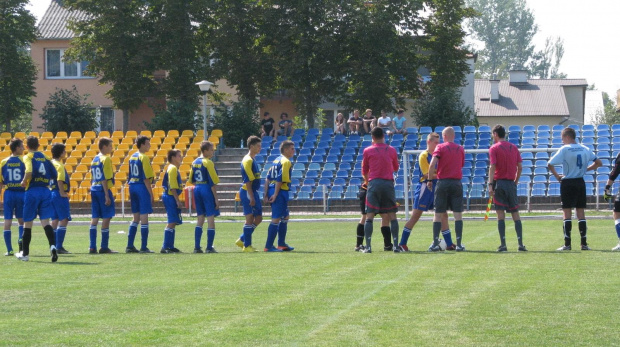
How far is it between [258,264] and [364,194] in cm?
342

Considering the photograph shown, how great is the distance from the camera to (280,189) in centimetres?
1630

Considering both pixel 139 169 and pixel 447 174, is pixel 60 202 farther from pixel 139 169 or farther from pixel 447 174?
pixel 447 174

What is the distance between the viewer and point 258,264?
1363cm

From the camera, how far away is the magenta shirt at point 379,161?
15.0 metres

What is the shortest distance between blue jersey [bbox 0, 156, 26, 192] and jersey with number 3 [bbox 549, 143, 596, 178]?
27.8ft

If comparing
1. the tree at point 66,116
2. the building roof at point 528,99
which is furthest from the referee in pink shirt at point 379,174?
the building roof at point 528,99

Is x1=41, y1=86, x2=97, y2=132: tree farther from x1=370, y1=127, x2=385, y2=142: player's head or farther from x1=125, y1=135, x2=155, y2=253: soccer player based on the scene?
x1=370, y1=127, x2=385, y2=142: player's head

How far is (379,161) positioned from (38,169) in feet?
17.5

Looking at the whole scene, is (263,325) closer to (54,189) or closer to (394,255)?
(394,255)

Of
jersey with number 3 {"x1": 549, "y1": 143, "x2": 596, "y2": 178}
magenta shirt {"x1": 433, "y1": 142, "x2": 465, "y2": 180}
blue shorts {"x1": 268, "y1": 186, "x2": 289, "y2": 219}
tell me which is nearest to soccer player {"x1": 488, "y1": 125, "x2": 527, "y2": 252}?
magenta shirt {"x1": 433, "y1": 142, "x2": 465, "y2": 180}

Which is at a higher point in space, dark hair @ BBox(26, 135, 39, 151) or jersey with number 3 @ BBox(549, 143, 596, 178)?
dark hair @ BBox(26, 135, 39, 151)

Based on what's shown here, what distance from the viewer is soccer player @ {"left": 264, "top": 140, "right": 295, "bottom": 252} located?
16094mm

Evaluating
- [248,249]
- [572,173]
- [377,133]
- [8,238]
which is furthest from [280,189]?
[8,238]

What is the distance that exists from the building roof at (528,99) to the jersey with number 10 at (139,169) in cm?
6579
